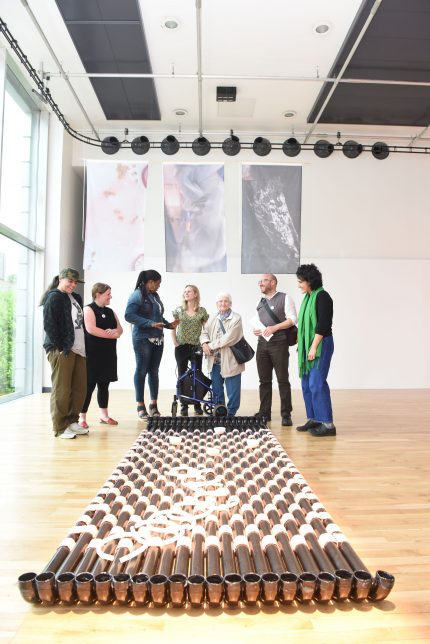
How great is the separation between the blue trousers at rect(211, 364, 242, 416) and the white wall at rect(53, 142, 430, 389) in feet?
11.6

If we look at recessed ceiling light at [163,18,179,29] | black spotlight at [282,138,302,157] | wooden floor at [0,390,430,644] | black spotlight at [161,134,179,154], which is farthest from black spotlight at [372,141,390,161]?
wooden floor at [0,390,430,644]

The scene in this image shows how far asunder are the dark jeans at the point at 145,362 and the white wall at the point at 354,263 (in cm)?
353

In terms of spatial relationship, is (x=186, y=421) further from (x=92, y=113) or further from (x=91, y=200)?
(x=92, y=113)

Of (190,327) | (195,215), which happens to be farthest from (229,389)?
(195,215)

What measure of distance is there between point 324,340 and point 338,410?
6.43ft

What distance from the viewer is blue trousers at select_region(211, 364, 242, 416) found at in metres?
4.54

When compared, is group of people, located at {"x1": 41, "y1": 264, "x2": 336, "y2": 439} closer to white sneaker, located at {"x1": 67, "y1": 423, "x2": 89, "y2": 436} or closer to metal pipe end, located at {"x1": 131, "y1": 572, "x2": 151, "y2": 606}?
white sneaker, located at {"x1": 67, "y1": 423, "x2": 89, "y2": 436}

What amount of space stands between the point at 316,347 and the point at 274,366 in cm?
A: 61

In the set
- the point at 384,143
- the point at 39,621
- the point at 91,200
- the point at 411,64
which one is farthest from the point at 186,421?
the point at 384,143

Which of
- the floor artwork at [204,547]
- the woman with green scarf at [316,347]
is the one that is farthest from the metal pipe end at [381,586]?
the woman with green scarf at [316,347]

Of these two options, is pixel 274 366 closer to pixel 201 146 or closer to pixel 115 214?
pixel 115 214

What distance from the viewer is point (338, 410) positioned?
577 cm

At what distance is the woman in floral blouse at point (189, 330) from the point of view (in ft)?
15.6

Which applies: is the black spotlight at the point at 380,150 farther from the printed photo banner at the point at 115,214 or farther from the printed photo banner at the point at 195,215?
the printed photo banner at the point at 115,214
